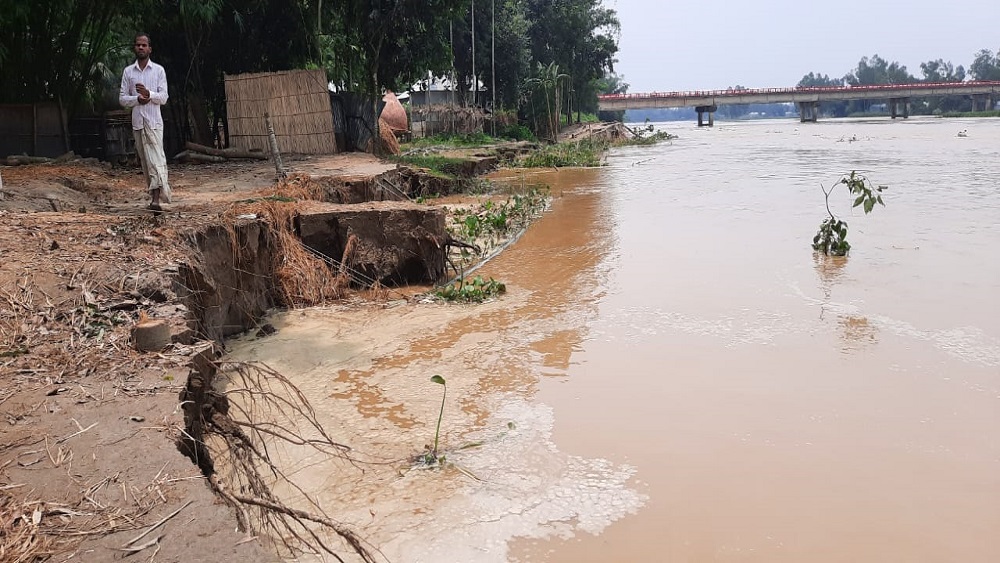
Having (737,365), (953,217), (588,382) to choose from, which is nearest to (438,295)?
(588,382)

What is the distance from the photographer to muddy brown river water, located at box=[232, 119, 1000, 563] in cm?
351

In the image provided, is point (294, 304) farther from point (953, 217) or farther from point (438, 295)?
point (953, 217)

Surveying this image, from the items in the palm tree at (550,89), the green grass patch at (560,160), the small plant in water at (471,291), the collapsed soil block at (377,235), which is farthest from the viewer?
the palm tree at (550,89)

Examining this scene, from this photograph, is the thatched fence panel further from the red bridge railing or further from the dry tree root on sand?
the red bridge railing

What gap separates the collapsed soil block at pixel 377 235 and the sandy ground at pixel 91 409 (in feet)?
5.28

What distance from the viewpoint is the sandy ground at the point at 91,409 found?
2217 millimetres

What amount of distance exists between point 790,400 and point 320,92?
34.8 feet

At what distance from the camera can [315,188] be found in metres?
9.01

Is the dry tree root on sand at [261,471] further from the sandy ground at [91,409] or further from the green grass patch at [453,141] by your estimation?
the green grass patch at [453,141]

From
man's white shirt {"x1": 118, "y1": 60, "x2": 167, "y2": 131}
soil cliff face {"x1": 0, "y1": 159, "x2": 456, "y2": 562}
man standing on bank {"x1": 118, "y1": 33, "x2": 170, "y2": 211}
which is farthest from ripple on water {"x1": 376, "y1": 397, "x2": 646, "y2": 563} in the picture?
man's white shirt {"x1": 118, "y1": 60, "x2": 167, "y2": 131}

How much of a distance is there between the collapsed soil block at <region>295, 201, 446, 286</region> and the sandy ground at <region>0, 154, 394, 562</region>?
5.28 feet

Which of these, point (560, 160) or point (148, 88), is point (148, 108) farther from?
point (560, 160)

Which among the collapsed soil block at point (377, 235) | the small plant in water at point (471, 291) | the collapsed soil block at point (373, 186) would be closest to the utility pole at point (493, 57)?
the collapsed soil block at point (373, 186)

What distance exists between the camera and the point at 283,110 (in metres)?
13.3
